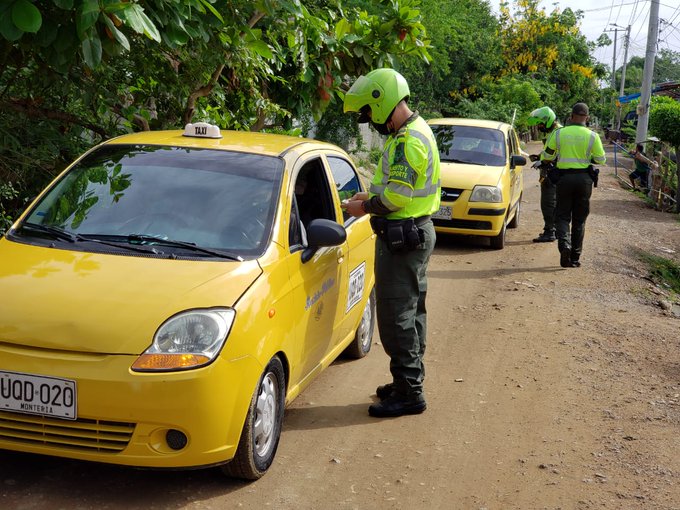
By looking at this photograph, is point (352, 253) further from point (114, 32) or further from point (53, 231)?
point (114, 32)

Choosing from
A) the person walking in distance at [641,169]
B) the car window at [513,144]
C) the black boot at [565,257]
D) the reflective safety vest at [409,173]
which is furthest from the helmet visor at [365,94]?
the person walking in distance at [641,169]

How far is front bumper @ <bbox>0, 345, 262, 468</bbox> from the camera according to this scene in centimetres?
377

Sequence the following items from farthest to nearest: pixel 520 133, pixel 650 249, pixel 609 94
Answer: pixel 609 94
pixel 520 133
pixel 650 249

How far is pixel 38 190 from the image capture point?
7191mm

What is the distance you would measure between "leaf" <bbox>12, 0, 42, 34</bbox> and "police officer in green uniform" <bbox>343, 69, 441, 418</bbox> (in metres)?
1.90

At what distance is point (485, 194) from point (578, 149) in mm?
1462

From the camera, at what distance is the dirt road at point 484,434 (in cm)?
430

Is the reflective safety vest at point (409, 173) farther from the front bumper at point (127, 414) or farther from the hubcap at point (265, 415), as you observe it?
the front bumper at point (127, 414)

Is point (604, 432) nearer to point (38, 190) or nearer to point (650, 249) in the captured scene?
point (38, 190)

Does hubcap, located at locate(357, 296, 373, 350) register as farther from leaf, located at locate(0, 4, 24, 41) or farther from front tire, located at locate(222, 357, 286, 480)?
leaf, located at locate(0, 4, 24, 41)

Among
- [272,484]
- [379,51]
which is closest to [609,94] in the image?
[379,51]

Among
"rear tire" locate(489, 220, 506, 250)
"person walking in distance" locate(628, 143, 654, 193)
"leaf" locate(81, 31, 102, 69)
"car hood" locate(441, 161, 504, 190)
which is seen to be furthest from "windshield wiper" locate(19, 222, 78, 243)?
"person walking in distance" locate(628, 143, 654, 193)

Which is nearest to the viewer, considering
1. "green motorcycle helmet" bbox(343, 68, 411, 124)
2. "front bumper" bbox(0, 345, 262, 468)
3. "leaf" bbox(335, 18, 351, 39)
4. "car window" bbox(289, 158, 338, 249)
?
"front bumper" bbox(0, 345, 262, 468)

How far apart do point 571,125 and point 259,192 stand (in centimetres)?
727
